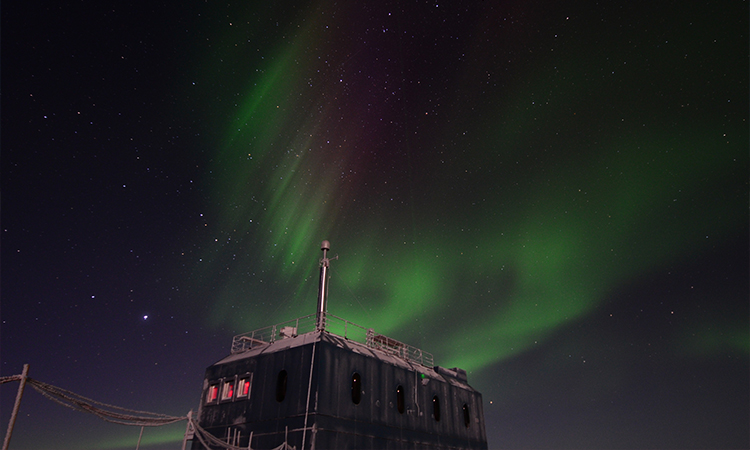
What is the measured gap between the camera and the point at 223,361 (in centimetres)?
2389

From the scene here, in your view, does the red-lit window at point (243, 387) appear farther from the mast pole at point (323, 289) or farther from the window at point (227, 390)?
the mast pole at point (323, 289)

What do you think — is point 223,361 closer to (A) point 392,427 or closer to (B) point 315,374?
(B) point 315,374

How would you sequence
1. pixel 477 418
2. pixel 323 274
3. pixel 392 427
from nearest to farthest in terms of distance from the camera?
pixel 392 427, pixel 323 274, pixel 477 418

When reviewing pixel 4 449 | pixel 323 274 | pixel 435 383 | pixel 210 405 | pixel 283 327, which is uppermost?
pixel 323 274

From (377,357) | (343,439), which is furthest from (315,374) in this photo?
(377,357)

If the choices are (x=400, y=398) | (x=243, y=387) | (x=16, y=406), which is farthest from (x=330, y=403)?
(x=16, y=406)

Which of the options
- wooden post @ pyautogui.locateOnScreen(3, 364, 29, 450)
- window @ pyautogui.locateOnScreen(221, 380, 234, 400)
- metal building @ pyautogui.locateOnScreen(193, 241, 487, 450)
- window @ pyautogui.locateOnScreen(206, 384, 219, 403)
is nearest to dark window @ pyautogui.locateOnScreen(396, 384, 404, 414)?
metal building @ pyautogui.locateOnScreen(193, 241, 487, 450)

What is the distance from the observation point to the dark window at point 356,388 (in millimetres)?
20380

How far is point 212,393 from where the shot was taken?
76.3ft

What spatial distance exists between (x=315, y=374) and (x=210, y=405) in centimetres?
773

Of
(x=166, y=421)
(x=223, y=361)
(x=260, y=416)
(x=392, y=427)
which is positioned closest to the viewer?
(x=166, y=421)

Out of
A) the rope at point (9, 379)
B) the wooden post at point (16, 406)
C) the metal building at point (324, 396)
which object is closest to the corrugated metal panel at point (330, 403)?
the metal building at point (324, 396)

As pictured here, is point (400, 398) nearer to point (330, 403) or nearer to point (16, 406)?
point (330, 403)

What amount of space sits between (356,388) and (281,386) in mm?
3515
